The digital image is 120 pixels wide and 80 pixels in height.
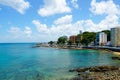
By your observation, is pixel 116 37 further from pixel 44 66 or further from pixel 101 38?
pixel 44 66

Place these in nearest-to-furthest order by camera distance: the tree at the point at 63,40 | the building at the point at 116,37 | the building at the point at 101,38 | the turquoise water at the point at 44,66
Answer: the turquoise water at the point at 44,66
the building at the point at 116,37
the building at the point at 101,38
the tree at the point at 63,40

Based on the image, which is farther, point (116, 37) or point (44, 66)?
point (116, 37)

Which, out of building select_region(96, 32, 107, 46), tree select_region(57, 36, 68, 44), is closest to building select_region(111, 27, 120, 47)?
building select_region(96, 32, 107, 46)

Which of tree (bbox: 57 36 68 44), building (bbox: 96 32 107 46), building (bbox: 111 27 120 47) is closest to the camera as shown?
building (bbox: 111 27 120 47)

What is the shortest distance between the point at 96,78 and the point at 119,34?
89237 millimetres

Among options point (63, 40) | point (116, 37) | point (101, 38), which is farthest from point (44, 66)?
point (63, 40)

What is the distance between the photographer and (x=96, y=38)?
136000 mm

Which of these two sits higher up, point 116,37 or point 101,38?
point 101,38

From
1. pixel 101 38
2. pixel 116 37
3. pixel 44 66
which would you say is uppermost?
pixel 101 38

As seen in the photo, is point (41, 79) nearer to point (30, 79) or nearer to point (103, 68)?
point (30, 79)

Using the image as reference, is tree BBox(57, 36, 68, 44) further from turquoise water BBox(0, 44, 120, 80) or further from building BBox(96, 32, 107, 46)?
turquoise water BBox(0, 44, 120, 80)

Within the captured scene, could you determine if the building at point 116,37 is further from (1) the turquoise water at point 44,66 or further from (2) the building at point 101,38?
(1) the turquoise water at point 44,66

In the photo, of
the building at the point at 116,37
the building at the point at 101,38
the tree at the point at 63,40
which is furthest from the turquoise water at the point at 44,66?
the tree at the point at 63,40

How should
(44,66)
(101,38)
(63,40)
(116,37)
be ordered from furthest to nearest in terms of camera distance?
(63,40) < (101,38) < (116,37) < (44,66)
